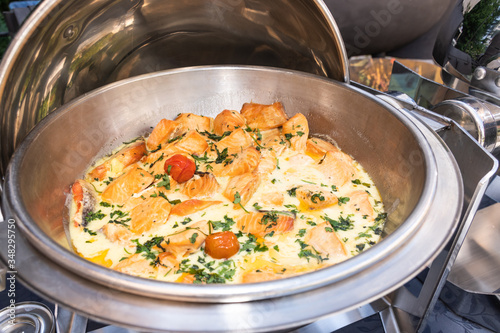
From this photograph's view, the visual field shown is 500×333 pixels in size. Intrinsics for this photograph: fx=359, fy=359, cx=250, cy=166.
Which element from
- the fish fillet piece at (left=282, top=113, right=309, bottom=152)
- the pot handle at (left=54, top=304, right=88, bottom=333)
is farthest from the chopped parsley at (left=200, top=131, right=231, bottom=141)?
the pot handle at (left=54, top=304, right=88, bottom=333)

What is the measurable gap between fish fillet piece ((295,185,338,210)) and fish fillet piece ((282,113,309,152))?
32 cm

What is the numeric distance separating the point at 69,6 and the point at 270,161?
38.3 inches

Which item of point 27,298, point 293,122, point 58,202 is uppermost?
point 58,202

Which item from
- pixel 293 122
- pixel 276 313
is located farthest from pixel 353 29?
pixel 276 313

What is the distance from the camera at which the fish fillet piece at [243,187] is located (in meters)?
1.38

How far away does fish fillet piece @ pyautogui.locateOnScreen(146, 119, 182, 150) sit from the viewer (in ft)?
5.57

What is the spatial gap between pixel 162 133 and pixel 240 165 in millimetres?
432

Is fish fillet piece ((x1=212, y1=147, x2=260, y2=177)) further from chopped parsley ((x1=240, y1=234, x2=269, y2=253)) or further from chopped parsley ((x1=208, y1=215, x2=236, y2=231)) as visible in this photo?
chopped parsley ((x1=240, y1=234, x2=269, y2=253))

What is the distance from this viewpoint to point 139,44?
5.77ft

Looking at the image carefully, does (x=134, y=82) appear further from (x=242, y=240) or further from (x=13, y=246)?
(x=13, y=246)

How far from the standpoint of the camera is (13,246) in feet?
2.60

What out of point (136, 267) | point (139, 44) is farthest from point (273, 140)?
point (136, 267)

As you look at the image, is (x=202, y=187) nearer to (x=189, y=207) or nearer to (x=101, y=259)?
(x=189, y=207)

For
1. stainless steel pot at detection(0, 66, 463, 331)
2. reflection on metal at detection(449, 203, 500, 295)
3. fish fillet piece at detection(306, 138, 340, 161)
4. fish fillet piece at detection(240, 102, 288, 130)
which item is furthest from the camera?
fish fillet piece at detection(240, 102, 288, 130)
